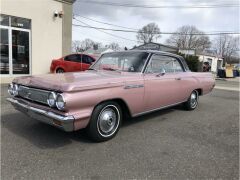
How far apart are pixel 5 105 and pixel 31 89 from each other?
111 inches

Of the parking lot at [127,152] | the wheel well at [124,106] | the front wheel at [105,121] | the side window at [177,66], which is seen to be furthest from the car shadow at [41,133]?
the side window at [177,66]

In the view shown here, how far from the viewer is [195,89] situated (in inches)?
256

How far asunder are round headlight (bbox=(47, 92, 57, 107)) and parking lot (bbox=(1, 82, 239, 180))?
0.70m

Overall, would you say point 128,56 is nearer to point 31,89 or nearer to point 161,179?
point 31,89

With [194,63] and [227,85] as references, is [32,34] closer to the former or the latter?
[227,85]

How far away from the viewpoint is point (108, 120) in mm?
3936

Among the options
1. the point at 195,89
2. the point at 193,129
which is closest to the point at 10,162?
the point at 193,129

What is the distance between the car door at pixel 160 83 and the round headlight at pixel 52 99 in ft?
5.95

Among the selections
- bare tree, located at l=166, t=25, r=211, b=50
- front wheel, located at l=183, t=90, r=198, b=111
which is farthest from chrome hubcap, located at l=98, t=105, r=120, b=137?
bare tree, located at l=166, t=25, r=211, b=50

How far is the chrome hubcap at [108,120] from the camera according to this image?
384 centimetres

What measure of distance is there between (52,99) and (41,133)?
1115mm

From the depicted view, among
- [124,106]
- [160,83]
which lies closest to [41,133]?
[124,106]

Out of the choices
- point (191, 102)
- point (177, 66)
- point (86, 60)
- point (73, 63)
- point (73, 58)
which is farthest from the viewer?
point (73, 58)

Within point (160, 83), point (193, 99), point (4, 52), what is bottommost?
point (193, 99)
